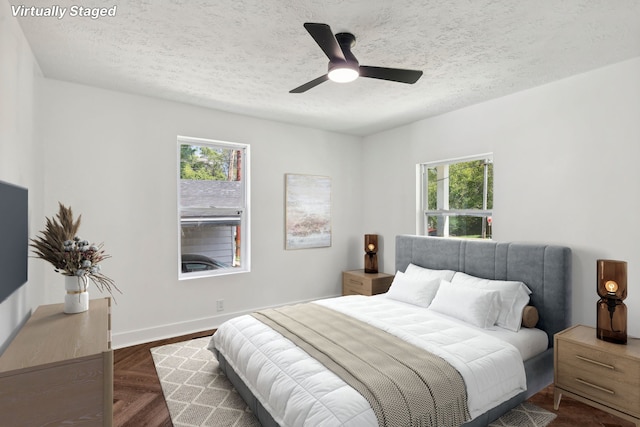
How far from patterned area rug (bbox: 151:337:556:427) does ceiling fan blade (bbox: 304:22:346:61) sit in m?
2.46

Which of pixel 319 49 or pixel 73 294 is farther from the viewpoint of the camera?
pixel 319 49

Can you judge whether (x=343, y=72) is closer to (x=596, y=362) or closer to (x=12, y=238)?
(x=12, y=238)

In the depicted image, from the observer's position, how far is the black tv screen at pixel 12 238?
1.59 meters

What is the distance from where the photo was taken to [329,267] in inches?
198

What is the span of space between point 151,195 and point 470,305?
3.38m

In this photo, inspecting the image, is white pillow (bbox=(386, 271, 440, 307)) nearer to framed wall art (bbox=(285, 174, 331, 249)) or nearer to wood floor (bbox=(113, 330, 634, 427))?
wood floor (bbox=(113, 330, 634, 427))

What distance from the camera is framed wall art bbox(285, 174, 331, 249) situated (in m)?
4.64

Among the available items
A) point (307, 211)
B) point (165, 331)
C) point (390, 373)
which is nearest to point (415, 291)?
point (390, 373)

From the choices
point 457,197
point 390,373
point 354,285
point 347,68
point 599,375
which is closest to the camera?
point 390,373

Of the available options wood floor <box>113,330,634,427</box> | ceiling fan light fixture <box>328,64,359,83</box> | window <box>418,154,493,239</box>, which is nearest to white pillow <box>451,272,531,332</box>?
wood floor <box>113,330,634,427</box>

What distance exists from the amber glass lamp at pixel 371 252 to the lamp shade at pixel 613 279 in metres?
2.70

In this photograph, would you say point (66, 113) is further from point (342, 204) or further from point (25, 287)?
point (342, 204)

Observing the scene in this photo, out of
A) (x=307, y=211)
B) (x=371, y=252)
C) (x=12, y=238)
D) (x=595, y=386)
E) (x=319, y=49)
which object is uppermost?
(x=319, y=49)

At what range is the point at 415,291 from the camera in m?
3.43
